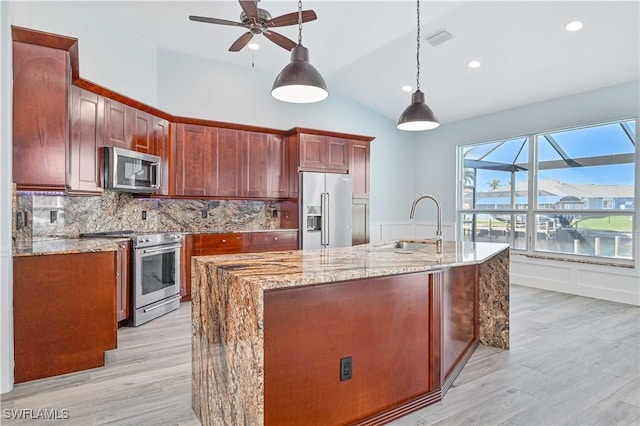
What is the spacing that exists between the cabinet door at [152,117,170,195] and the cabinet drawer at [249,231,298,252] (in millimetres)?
1301

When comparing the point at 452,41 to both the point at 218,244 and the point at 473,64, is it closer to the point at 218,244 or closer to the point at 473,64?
the point at 473,64

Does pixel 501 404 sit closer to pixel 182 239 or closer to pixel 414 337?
pixel 414 337

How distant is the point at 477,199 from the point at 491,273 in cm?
356

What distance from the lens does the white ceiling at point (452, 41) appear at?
12.7 ft

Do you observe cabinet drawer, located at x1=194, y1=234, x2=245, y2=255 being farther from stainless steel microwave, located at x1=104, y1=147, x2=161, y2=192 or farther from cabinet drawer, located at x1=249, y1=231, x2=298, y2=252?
stainless steel microwave, located at x1=104, y1=147, x2=161, y2=192

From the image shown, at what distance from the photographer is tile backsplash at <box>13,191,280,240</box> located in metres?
3.43

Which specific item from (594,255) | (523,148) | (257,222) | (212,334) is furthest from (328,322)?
(523,148)

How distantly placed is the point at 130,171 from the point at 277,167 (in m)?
2.14

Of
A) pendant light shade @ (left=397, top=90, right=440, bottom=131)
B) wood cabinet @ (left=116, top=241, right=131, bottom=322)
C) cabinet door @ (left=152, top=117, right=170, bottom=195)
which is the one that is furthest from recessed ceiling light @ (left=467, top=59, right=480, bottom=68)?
wood cabinet @ (left=116, top=241, right=131, bottom=322)

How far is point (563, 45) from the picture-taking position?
4.14m

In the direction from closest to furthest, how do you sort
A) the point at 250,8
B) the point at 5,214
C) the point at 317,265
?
the point at 317,265
the point at 5,214
the point at 250,8

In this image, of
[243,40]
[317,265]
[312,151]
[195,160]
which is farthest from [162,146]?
[317,265]

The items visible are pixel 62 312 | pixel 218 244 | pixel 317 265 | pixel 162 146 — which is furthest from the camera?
pixel 218 244

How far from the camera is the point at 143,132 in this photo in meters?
4.26
